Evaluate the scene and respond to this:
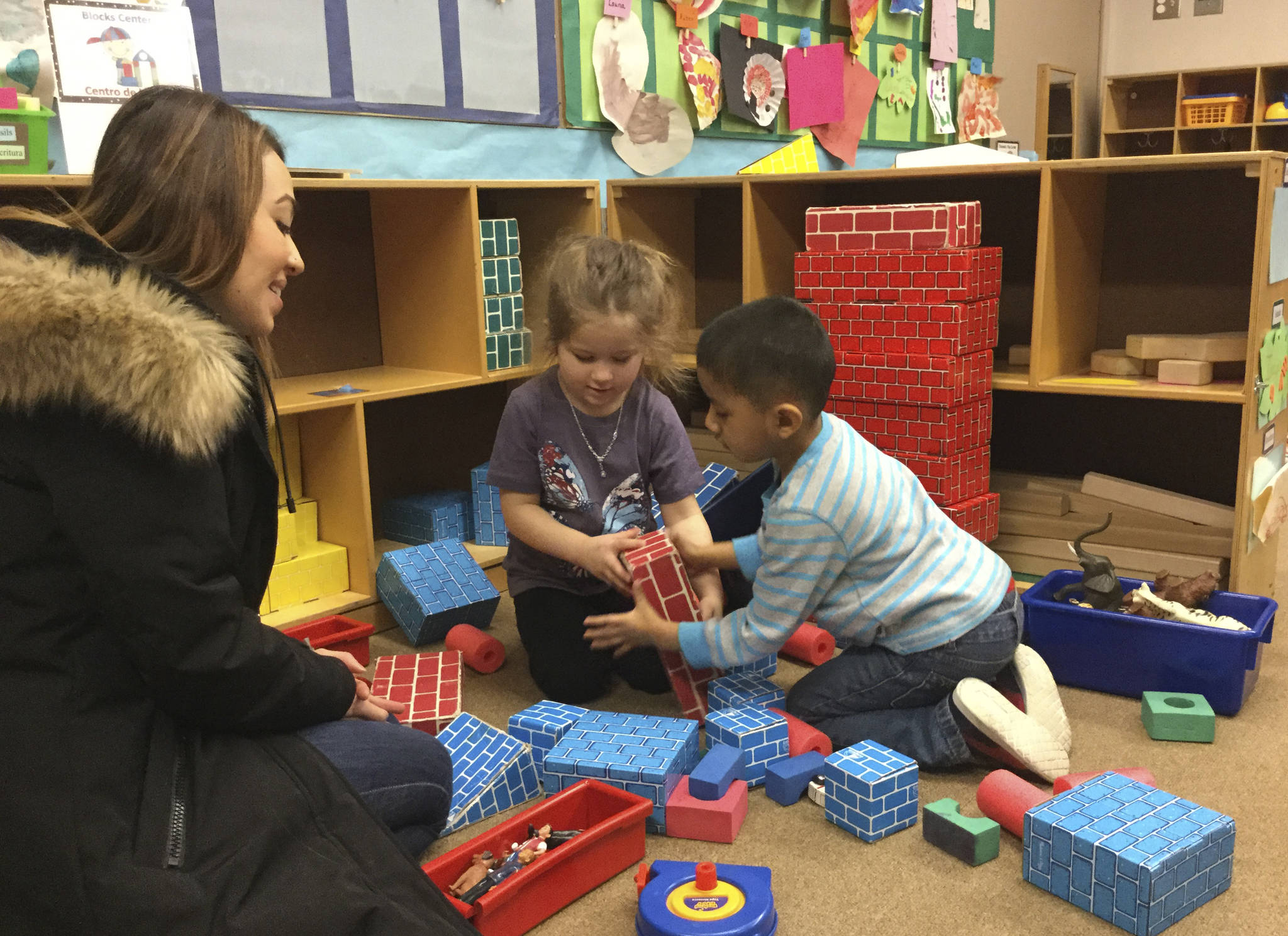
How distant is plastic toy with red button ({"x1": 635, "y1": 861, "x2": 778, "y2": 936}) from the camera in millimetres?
1249

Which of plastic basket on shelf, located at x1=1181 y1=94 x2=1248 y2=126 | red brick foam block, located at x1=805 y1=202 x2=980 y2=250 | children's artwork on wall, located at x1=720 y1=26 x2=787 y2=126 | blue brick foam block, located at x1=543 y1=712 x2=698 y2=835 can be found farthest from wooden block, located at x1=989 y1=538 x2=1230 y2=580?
plastic basket on shelf, located at x1=1181 y1=94 x2=1248 y2=126

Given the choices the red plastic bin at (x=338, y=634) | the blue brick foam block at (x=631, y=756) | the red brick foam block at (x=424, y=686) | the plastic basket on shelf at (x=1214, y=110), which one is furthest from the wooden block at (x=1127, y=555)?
the plastic basket on shelf at (x=1214, y=110)

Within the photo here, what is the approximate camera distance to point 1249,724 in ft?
6.05

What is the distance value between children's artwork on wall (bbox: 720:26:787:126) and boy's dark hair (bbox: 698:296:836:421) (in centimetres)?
203

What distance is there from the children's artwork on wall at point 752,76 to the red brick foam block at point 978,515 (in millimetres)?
1701

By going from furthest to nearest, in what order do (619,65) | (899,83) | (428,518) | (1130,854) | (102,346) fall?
(899,83)
(619,65)
(428,518)
(1130,854)
(102,346)

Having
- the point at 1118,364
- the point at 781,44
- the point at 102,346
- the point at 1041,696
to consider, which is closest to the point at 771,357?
the point at 1041,696

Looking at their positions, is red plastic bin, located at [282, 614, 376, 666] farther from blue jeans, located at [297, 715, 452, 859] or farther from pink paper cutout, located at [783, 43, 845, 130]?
pink paper cutout, located at [783, 43, 845, 130]

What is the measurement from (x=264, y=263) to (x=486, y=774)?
816 mm

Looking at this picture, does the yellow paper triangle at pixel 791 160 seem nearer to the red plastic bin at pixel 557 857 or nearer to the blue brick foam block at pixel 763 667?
the blue brick foam block at pixel 763 667

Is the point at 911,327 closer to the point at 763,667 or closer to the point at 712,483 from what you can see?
the point at 712,483

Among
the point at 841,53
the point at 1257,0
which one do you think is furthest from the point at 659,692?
the point at 1257,0

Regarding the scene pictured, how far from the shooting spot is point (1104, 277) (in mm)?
2633

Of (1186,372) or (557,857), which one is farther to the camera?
(1186,372)
